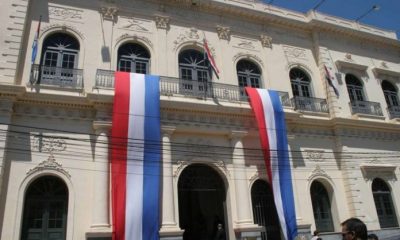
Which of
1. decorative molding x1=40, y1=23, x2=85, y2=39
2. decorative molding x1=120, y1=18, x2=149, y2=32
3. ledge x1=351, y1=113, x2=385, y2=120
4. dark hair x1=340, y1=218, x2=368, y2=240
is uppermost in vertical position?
decorative molding x1=120, y1=18, x2=149, y2=32

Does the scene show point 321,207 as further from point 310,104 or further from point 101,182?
point 101,182

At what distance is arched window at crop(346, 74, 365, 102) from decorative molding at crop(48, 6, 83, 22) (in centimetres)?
1119

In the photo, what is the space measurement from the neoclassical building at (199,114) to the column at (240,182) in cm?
3

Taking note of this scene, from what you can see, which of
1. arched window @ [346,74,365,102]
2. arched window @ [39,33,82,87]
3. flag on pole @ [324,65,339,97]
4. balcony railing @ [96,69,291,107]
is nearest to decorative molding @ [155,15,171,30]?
balcony railing @ [96,69,291,107]

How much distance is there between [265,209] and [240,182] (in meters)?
1.62

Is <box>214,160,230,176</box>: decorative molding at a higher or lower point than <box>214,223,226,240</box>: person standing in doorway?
higher

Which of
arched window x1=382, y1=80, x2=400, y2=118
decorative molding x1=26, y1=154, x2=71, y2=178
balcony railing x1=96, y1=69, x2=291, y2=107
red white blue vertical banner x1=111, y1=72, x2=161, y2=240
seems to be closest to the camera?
red white blue vertical banner x1=111, y1=72, x2=161, y2=240

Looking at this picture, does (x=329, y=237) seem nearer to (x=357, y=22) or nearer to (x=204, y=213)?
(x=204, y=213)

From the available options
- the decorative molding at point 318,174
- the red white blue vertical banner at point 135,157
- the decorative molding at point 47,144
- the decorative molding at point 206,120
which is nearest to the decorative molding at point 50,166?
the decorative molding at point 47,144

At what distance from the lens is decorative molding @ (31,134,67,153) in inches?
366

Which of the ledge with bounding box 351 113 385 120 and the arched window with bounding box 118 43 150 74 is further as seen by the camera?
the ledge with bounding box 351 113 385 120

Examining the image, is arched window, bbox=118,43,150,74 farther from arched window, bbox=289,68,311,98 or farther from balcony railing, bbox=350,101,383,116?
balcony railing, bbox=350,101,383,116

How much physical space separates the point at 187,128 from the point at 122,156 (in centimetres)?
231

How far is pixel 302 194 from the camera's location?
11.9 meters
